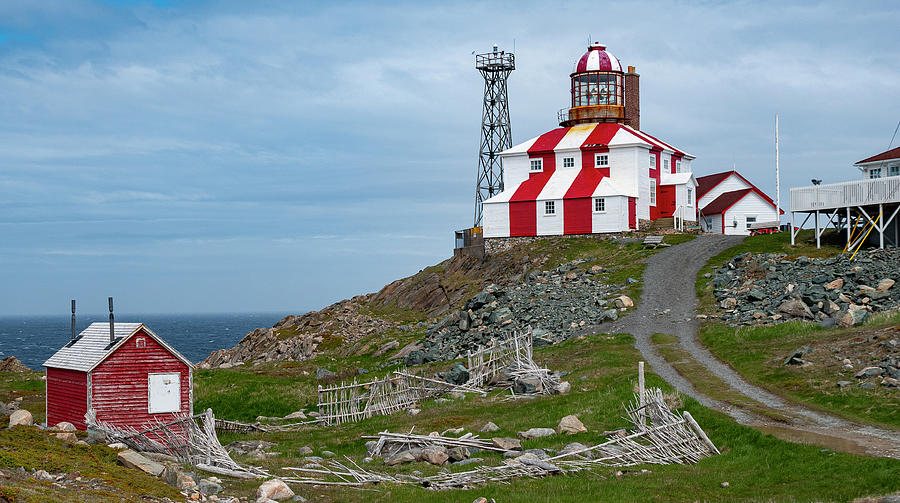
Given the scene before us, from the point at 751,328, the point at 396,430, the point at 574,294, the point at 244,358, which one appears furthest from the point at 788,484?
the point at 244,358

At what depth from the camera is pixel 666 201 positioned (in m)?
68.8

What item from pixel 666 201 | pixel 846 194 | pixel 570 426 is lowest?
pixel 570 426

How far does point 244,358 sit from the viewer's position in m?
61.7

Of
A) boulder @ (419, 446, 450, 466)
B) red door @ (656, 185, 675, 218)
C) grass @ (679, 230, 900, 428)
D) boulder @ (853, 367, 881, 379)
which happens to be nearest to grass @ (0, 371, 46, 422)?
boulder @ (419, 446, 450, 466)

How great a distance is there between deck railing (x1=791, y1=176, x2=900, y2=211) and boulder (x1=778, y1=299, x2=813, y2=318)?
11380mm

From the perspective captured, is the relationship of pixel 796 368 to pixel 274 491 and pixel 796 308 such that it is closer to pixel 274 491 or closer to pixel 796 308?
pixel 796 308

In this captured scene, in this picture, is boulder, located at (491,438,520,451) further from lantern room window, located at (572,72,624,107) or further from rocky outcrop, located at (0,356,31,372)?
lantern room window, located at (572,72,624,107)

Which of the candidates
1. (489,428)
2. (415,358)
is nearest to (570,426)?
(489,428)

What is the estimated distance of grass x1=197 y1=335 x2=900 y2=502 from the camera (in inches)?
695

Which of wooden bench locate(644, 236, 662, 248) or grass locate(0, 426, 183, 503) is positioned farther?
wooden bench locate(644, 236, 662, 248)

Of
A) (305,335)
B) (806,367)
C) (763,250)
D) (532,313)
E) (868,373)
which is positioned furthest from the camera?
(305,335)

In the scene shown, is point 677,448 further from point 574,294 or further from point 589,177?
point 589,177

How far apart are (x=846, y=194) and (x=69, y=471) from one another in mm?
Answer: 42220

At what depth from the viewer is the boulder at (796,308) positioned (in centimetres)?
3803
